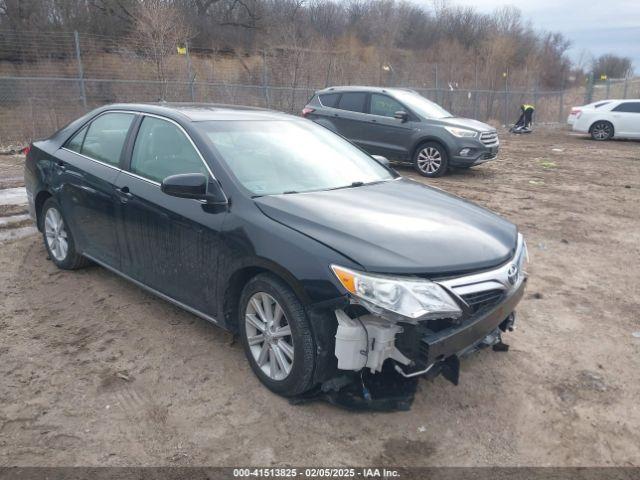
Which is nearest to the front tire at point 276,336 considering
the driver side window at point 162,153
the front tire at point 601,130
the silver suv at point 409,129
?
the driver side window at point 162,153

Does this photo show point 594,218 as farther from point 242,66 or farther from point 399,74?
point 399,74

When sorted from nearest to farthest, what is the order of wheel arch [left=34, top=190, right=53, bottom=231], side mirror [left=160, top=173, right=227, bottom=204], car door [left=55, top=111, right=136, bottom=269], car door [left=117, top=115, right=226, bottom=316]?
side mirror [left=160, top=173, right=227, bottom=204], car door [left=117, top=115, right=226, bottom=316], car door [left=55, top=111, right=136, bottom=269], wheel arch [left=34, top=190, right=53, bottom=231]

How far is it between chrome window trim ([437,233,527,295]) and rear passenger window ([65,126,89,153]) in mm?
3544

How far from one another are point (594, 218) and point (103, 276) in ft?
21.9

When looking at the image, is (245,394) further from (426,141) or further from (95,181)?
(426,141)

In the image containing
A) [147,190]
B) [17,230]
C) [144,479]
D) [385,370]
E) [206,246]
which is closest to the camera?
[144,479]

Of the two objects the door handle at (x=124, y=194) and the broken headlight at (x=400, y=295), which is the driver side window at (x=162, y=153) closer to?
the door handle at (x=124, y=194)

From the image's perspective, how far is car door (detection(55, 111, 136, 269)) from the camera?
402cm

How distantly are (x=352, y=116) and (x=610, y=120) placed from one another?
510 inches

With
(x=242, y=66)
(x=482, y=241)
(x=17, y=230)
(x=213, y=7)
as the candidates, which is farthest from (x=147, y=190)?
(x=213, y=7)

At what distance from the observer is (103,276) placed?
187 inches

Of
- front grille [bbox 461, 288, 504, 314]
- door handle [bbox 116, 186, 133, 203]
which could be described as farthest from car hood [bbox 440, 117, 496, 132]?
front grille [bbox 461, 288, 504, 314]

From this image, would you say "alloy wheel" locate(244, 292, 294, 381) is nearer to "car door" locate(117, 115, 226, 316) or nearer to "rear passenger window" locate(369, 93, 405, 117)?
"car door" locate(117, 115, 226, 316)

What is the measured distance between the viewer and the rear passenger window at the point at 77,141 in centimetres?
456
